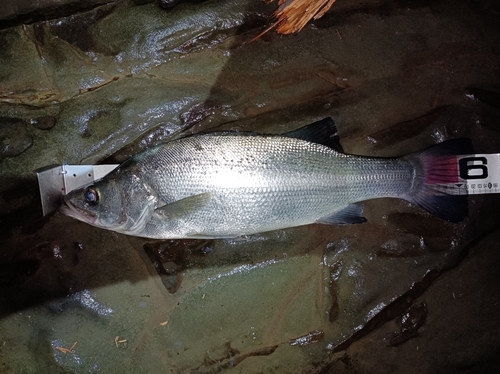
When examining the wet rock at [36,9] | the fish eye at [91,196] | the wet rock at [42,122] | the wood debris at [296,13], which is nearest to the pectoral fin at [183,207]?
the fish eye at [91,196]

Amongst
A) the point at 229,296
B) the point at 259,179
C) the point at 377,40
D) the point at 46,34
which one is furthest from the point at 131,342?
the point at 377,40

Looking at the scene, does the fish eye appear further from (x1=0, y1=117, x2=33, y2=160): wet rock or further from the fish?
(x1=0, y1=117, x2=33, y2=160): wet rock

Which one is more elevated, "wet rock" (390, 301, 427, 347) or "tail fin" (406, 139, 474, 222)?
"tail fin" (406, 139, 474, 222)

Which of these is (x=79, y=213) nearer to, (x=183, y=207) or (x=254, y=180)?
(x=183, y=207)

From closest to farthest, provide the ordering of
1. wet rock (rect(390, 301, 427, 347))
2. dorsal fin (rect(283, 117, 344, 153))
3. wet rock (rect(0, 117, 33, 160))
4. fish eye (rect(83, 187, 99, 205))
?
1. fish eye (rect(83, 187, 99, 205))
2. dorsal fin (rect(283, 117, 344, 153))
3. wet rock (rect(0, 117, 33, 160))
4. wet rock (rect(390, 301, 427, 347))

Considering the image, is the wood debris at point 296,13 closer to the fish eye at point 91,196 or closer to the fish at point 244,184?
the fish at point 244,184

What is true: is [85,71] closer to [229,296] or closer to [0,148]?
[0,148]

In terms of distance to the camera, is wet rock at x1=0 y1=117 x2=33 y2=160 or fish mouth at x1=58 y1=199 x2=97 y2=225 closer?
fish mouth at x1=58 y1=199 x2=97 y2=225

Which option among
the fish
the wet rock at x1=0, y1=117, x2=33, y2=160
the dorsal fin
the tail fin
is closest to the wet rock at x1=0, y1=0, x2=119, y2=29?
Result: the wet rock at x1=0, y1=117, x2=33, y2=160
